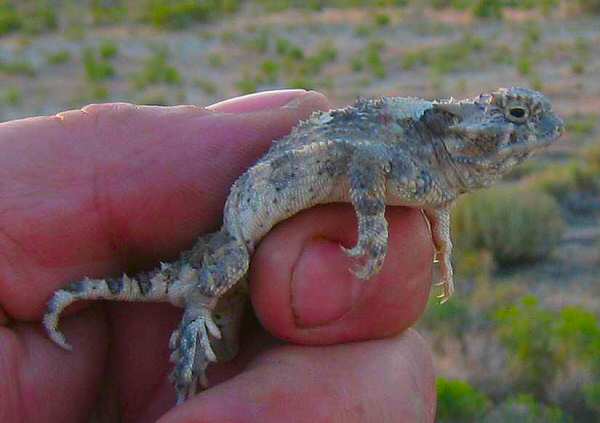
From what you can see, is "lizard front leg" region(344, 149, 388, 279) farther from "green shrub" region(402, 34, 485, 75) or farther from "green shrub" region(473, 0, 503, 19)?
"green shrub" region(473, 0, 503, 19)

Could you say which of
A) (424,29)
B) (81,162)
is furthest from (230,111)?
(424,29)

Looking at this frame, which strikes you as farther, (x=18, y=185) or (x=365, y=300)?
(x=18, y=185)

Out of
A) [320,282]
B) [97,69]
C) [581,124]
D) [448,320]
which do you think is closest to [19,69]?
[97,69]

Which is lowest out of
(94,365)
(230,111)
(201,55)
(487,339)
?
(201,55)

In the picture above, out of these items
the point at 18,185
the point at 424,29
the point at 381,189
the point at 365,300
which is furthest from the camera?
the point at 424,29

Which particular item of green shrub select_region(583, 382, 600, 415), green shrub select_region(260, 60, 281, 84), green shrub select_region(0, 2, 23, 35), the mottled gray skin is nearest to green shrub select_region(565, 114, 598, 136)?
green shrub select_region(260, 60, 281, 84)

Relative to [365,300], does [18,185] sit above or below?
above

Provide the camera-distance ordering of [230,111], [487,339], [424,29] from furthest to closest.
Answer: [424,29], [487,339], [230,111]

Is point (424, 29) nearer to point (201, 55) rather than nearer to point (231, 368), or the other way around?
point (201, 55)
